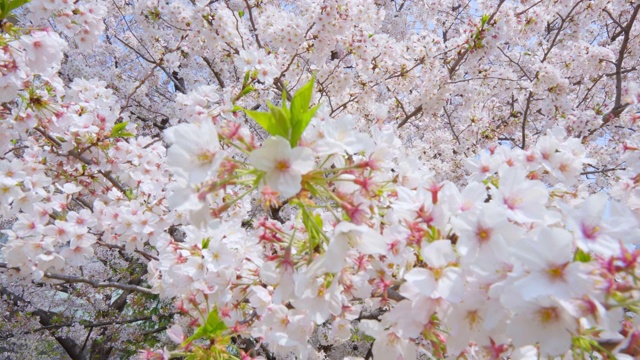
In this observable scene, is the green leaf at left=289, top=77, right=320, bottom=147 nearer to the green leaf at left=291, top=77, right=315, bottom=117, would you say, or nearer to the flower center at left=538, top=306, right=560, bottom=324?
the green leaf at left=291, top=77, right=315, bottom=117

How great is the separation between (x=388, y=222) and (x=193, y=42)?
463 cm

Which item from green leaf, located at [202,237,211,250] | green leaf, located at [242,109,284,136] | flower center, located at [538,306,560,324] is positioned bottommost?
green leaf, located at [202,237,211,250]

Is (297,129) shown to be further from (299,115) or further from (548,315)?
(548,315)

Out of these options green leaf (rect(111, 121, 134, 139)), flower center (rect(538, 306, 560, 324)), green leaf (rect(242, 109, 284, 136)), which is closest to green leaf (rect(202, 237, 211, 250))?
green leaf (rect(242, 109, 284, 136))

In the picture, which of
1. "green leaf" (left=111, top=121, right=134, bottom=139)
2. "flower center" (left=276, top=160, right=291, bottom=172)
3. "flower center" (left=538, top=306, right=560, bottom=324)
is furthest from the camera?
"green leaf" (left=111, top=121, right=134, bottom=139)

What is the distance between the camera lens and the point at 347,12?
4.41 m

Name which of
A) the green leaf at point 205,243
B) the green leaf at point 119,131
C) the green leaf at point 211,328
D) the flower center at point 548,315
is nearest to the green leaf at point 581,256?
the flower center at point 548,315

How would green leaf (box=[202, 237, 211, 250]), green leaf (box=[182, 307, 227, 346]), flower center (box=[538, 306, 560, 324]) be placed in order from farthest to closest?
green leaf (box=[202, 237, 211, 250]) → green leaf (box=[182, 307, 227, 346]) → flower center (box=[538, 306, 560, 324])

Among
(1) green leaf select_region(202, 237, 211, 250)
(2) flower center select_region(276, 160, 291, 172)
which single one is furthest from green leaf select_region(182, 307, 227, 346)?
(2) flower center select_region(276, 160, 291, 172)

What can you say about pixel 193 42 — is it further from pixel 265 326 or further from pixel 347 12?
pixel 265 326

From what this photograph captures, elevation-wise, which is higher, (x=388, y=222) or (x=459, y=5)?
(x=459, y=5)

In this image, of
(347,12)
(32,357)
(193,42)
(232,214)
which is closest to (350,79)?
(347,12)

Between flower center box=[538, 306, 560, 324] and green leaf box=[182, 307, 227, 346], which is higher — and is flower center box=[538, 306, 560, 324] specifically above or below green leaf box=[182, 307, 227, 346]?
above

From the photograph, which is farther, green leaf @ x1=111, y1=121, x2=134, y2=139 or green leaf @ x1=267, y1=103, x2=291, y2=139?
green leaf @ x1=111, y1=121, x2=134, y2=139
